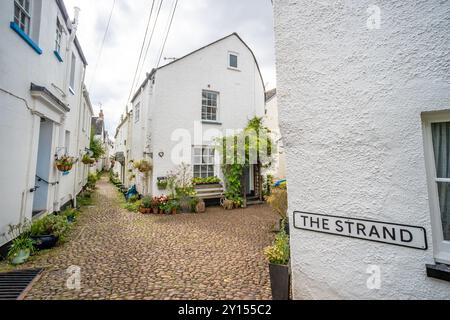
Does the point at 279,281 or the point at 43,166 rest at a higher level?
the point at 43,166

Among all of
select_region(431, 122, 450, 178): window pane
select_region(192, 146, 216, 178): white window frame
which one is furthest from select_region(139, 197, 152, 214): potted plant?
select_region(431, 122, 450, 178): window pane

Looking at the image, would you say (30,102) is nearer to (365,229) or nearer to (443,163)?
(365,229)

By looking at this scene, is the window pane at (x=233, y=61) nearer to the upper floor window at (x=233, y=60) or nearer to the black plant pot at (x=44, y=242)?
the upper floor window at (x=233, y=60)

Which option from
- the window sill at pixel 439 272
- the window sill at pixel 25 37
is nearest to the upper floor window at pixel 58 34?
the window sill at pixel 25 37

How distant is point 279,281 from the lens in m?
2.95

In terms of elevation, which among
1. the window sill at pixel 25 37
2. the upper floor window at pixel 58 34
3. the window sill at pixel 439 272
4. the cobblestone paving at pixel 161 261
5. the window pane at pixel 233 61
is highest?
the window pane at pixel 233 61

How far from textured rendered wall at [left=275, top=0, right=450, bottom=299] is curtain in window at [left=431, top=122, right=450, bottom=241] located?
0.27 m

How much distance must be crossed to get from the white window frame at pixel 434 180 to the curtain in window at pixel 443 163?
0.05m

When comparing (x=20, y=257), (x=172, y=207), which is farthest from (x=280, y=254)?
(x=172, y=207)

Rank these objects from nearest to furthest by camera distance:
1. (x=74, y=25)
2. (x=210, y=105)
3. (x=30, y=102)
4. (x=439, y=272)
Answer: (x=439, y=272), (x=30, y=102), (x=74, y=25), (x=210, y=105)

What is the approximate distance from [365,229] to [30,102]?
278 inches

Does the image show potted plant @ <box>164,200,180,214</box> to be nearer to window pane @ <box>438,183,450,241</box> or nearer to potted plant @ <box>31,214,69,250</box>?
potted plant @ <box>31,214,69,250</box>

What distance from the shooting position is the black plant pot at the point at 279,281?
2.90m
